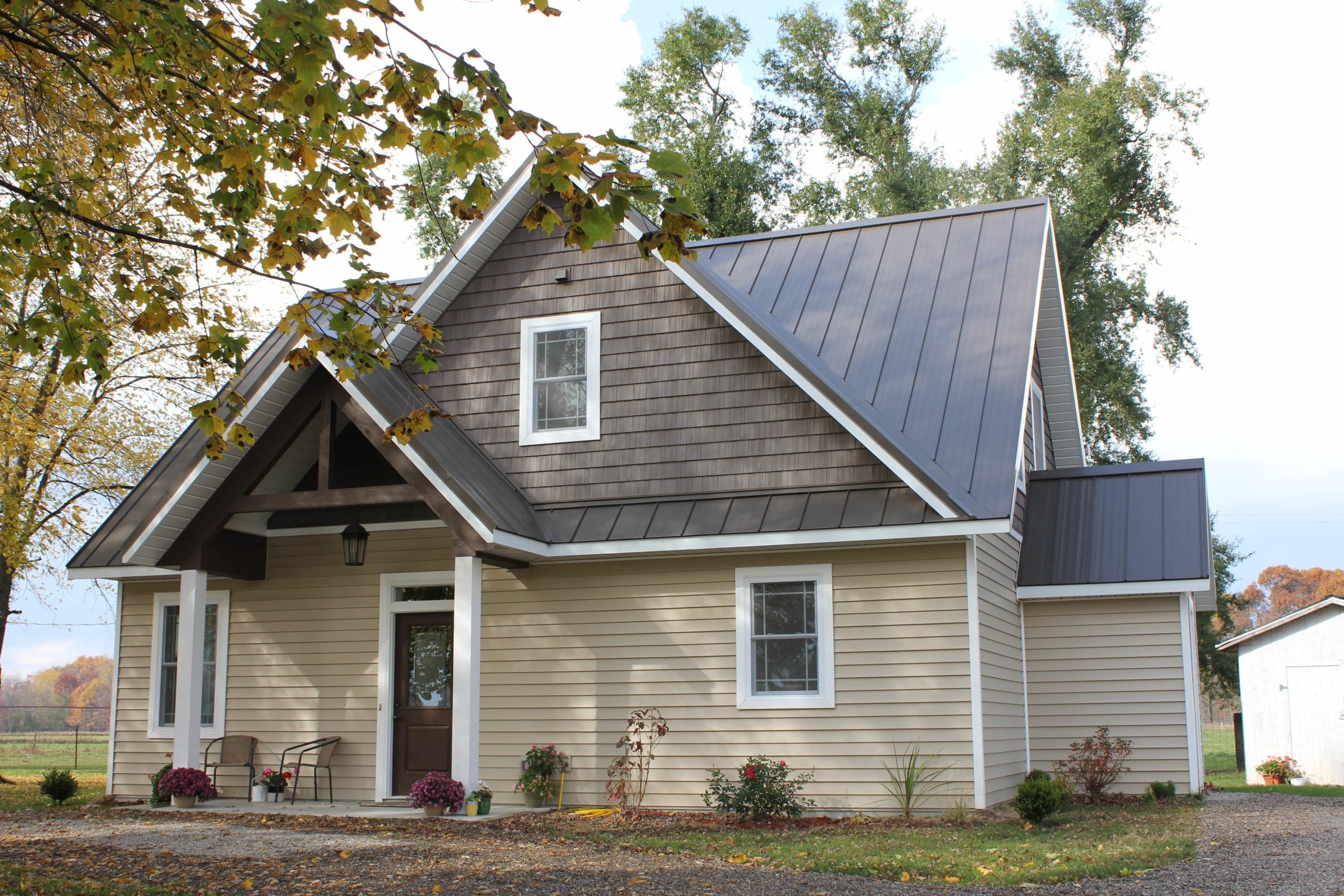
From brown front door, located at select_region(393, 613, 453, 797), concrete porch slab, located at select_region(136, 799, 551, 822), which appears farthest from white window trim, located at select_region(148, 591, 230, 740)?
brown front door, located at select_region(393, 613, 453, 797)

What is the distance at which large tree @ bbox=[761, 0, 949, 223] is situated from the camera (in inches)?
1206

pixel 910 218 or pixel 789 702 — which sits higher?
pixel 910 218

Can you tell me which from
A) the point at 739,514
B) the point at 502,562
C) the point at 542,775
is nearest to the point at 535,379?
the point at 502,562

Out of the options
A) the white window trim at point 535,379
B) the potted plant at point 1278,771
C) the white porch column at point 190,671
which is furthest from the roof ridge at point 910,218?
the potted plant at point 1278,771

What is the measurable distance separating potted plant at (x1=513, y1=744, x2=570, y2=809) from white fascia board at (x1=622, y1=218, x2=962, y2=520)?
4389 millimetres

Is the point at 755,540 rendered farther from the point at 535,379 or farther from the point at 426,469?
the point at 535,379

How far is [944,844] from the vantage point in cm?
930

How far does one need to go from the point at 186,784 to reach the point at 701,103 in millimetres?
24088

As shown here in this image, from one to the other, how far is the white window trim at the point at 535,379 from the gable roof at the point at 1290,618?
49.7 ft

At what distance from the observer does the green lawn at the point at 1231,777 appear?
1769 centimetres

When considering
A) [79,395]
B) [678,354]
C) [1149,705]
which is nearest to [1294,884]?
[1149,705]

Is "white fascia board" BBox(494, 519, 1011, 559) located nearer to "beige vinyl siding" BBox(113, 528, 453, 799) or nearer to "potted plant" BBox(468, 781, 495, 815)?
"beige vinyl siding" BBox(113, 528, 453, 799)

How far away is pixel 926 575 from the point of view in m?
11.4

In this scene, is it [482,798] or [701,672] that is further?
[701,672]
